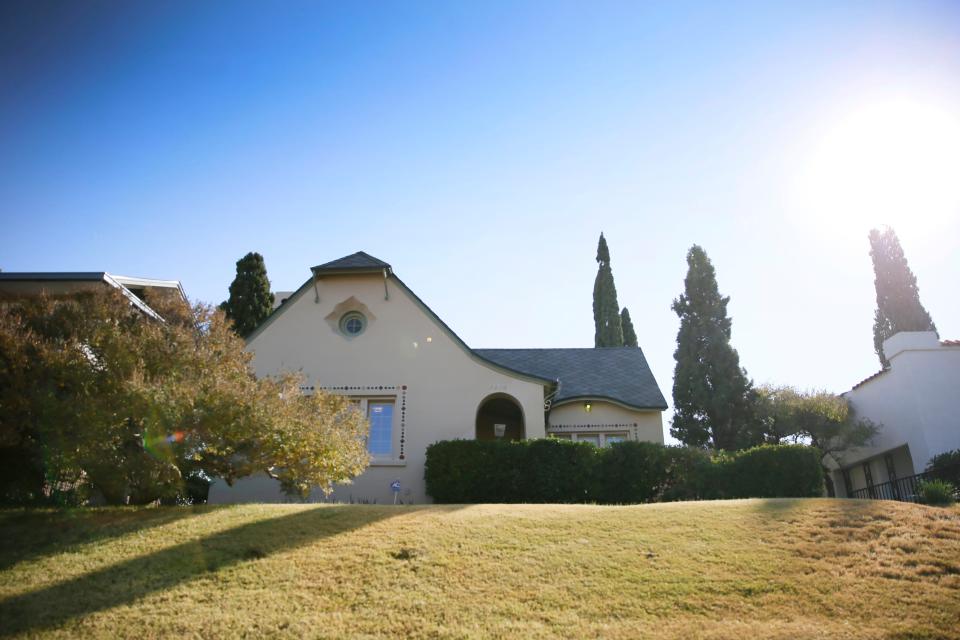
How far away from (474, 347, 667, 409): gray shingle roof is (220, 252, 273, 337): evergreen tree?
11419mm

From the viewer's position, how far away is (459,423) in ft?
66.8

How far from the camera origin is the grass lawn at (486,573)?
8.38 m

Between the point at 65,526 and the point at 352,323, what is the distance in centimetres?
1115

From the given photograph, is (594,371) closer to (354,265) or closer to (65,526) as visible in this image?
(354,265)

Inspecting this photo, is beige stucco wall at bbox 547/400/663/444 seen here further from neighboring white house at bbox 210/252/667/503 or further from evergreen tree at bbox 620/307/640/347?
evergreen tree at bbox 620/307/640/347

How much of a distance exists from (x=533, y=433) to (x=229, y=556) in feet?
36.4

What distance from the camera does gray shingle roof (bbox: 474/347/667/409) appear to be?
22.8m

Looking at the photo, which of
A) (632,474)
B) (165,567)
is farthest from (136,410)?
(632,474)

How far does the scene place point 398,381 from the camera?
20.8 metres

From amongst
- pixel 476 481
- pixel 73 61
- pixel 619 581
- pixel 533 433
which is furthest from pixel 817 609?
pixel 73 61

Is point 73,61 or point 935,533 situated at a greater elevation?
point 73,61

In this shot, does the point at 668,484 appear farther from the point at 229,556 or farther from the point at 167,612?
the point at 167,612

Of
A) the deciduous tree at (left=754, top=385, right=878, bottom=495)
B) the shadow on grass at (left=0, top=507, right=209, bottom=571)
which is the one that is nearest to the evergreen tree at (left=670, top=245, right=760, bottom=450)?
the deciduous tree at (left=754, top=385, right=878, bottom=495)

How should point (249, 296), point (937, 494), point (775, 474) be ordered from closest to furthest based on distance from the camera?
point (937, 494) → point (775, 474) → point (249, 296)
